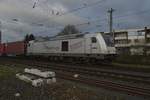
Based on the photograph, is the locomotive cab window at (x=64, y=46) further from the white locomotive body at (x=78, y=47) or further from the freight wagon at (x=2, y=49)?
the freight wagon at (x=2, y=49)

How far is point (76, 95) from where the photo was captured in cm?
972

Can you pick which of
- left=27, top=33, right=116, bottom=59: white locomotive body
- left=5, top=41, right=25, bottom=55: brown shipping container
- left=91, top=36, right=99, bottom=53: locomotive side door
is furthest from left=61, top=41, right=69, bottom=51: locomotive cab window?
left=5, top=41, right=25, bottom=55: brown shipping container

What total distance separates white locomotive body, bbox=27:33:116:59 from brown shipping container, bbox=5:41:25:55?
7672mm

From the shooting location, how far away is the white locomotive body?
24250 millimetres

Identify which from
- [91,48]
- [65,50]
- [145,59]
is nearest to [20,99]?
[91,48]

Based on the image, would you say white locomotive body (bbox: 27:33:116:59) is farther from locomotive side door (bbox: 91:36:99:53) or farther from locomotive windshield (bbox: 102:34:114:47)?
Answer: locomotive windshield (bbox: 102:34:114:47)

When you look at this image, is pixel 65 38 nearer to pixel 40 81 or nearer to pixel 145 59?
pixel 145 59

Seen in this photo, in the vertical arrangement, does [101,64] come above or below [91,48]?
below

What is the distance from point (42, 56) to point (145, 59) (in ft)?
44.2

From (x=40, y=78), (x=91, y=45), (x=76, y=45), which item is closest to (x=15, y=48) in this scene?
(x=76, y=45)

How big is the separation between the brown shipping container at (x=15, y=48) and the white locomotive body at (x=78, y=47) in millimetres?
7672

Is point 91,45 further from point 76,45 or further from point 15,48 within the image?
point 15,48

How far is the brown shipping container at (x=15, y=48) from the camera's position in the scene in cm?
4161

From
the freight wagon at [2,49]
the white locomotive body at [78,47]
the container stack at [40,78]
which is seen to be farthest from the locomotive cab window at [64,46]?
the freight wagon at [2,49]
